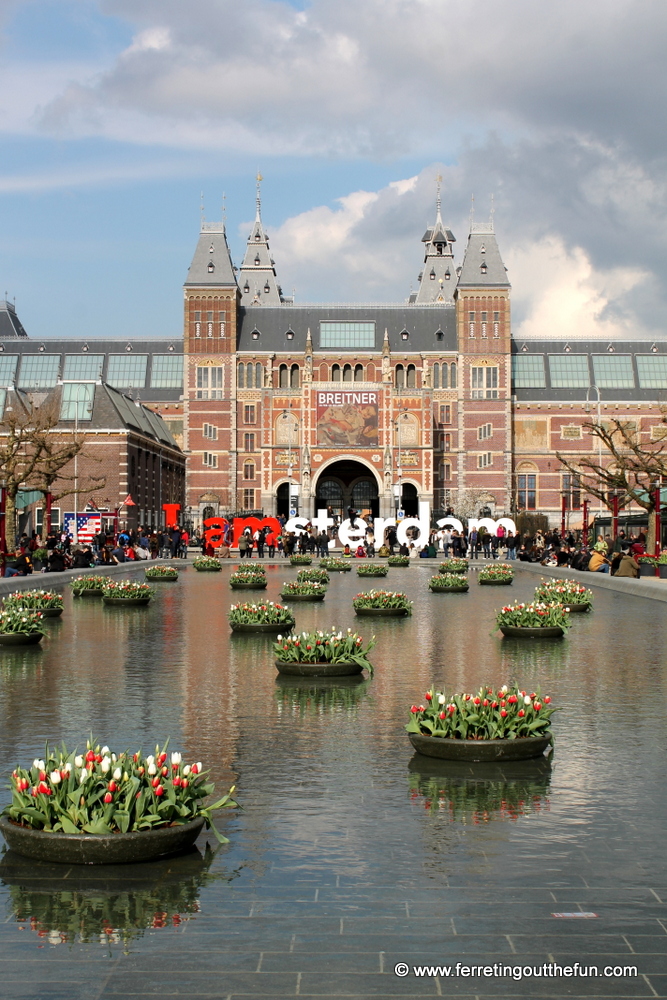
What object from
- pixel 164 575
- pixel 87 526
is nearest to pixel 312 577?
pixel 164 575

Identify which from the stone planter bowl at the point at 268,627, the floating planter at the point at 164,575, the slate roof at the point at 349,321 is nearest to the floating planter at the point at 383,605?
the stone planter bowl at the point at 268,627

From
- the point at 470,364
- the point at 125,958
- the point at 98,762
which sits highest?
the point at 470,364

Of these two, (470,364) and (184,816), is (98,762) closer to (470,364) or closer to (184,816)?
(184,816)

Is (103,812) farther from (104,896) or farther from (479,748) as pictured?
(479,748)

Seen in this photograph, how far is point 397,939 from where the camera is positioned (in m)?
4.84

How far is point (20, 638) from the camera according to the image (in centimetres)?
1606

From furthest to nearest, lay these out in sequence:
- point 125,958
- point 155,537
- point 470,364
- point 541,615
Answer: point 470,364 → point 155,537 → point 541,615 → point 125,958

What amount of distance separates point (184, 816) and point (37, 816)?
29.8 inches

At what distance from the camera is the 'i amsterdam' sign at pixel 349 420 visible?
89.6 m

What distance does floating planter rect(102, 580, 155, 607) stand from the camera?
2350 cm

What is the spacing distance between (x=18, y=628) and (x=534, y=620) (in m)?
7.49

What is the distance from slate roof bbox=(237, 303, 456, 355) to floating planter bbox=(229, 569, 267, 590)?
6741cm

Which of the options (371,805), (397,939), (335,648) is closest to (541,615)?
(335,648)

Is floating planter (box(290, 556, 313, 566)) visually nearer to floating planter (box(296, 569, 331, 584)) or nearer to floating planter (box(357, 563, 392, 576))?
floating planter (box(357, 563, 392, 576))
